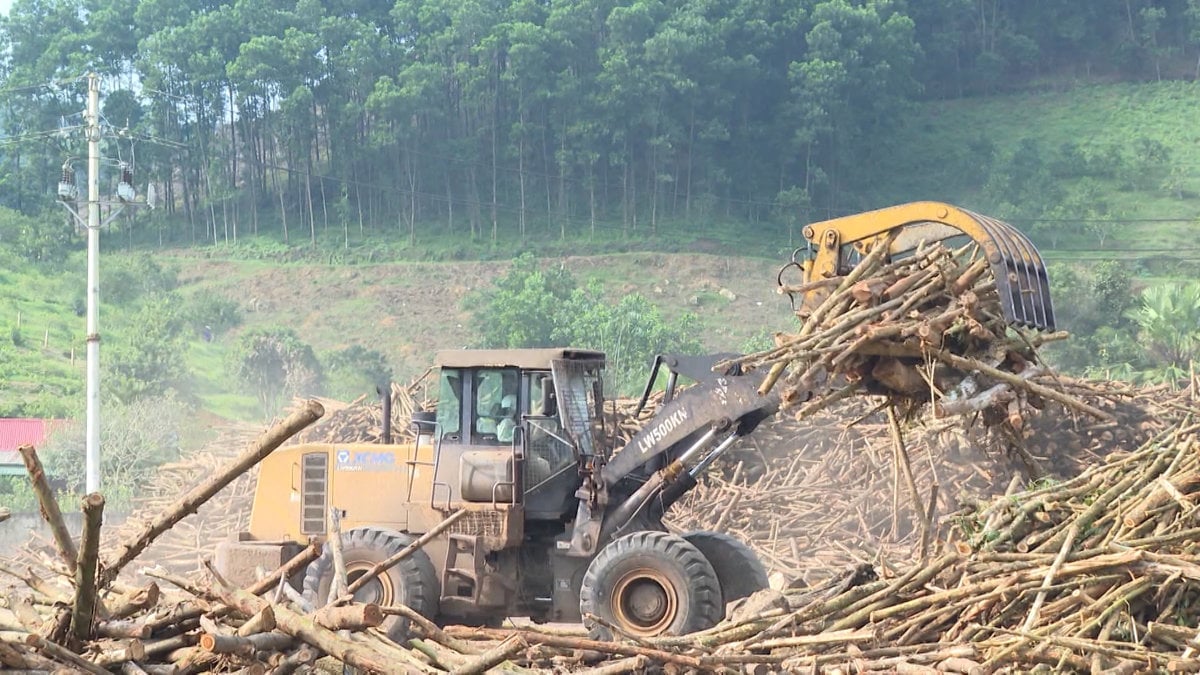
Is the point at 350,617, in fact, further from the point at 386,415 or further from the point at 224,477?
the point at 386,415

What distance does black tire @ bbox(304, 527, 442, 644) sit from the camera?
1130 cm

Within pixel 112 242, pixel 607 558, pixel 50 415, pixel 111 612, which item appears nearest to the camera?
pixel 111 612

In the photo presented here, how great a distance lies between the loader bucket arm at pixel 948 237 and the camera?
9359 mm

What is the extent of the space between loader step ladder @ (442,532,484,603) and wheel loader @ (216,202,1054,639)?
11 millimetres

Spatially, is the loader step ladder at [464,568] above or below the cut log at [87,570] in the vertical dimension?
below

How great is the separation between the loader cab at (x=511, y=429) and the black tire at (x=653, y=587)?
1.13 m

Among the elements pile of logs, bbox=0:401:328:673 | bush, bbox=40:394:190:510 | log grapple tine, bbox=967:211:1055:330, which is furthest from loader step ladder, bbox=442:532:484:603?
bush, bbox=40:394:190:510

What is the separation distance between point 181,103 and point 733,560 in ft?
218

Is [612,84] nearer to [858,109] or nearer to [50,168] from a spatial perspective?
[858,109]

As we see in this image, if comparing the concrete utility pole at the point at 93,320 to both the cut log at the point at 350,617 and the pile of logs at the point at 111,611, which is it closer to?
the pile of logs at the point at 111,611

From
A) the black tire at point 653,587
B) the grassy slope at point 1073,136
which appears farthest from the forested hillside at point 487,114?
the black tire at point 653,587

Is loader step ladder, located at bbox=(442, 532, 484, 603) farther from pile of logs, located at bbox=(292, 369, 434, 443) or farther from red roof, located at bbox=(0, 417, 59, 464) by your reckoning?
red roof, located at bbox=(0, 417, 59, 464)

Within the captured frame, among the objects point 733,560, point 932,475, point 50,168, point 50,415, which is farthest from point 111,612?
point 50,168

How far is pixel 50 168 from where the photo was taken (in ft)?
226
